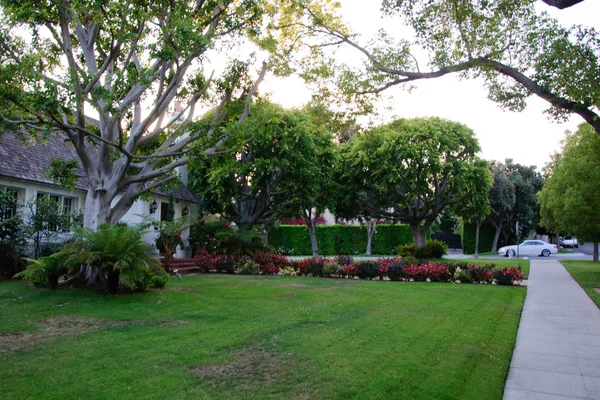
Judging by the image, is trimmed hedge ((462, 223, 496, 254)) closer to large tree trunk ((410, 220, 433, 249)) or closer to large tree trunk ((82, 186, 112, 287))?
large tree trunk ((410, 220, 433, 249))

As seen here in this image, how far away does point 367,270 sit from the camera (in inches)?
662

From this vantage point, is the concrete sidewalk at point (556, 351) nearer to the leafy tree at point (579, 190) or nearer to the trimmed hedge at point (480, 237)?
the leafy tree at point (579, 190)

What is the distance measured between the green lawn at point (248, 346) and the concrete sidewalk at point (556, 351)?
0.82ft

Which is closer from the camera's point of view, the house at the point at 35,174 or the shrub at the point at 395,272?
the house at the point at 35,174

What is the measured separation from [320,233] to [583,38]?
1200 inches

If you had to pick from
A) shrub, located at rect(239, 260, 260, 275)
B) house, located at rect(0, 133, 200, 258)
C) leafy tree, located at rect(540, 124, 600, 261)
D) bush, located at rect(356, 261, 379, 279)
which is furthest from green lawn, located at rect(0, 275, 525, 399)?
leafy tree, located at rect(540, 124, 600, 261)

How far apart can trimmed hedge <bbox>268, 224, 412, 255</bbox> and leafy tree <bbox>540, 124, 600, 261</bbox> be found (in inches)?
596

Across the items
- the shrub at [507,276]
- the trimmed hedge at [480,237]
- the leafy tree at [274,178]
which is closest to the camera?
the shrub at [507,276]

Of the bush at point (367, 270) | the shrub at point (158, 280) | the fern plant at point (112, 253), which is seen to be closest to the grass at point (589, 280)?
the bush at point (367, 270)

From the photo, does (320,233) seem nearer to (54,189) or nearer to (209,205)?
(209,205)

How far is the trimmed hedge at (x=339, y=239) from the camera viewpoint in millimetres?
36375

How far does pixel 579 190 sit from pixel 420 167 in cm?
676

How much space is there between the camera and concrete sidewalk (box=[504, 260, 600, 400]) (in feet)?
17.0

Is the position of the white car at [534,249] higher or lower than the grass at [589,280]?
higher
